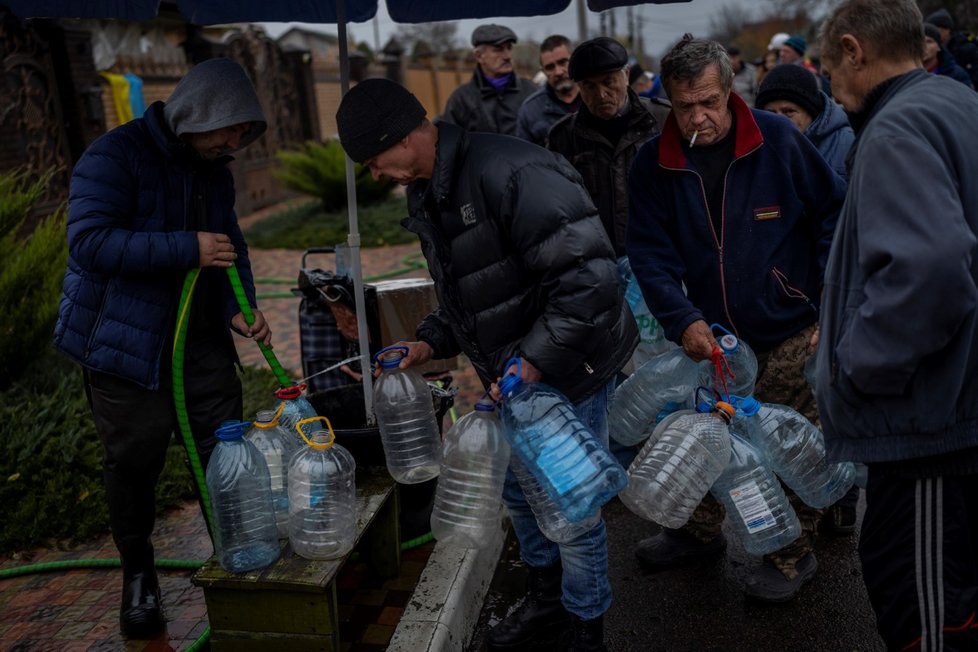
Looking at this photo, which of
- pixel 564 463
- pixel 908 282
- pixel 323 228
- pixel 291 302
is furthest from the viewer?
pixel 323 228

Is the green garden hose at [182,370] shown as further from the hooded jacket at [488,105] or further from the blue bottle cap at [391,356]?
the hooded jacket at [488,105]

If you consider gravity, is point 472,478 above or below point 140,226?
below

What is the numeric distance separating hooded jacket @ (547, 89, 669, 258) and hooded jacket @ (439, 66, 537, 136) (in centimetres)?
245

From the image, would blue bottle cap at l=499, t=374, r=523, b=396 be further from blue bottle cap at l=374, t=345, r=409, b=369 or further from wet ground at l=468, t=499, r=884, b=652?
wet ground at l=468, t=499, r=884, b=652

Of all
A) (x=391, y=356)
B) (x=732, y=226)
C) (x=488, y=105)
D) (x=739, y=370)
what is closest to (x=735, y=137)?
(x=732, y=226)

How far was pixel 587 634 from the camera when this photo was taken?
10.4 ft

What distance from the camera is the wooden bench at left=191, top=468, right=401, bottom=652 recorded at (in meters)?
2.94

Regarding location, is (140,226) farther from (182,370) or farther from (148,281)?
(182,370)

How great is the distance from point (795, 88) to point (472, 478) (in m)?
2.83

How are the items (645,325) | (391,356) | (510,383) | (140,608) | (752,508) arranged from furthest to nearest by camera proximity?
(645,325) < (140,608) < (391,356) < (752,508) < (510,383)

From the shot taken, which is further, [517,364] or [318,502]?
[318,502]

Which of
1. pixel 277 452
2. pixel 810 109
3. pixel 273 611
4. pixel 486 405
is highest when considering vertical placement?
pixel 810 109

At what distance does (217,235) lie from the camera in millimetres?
3268

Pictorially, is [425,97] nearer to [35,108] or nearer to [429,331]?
[35,108]
